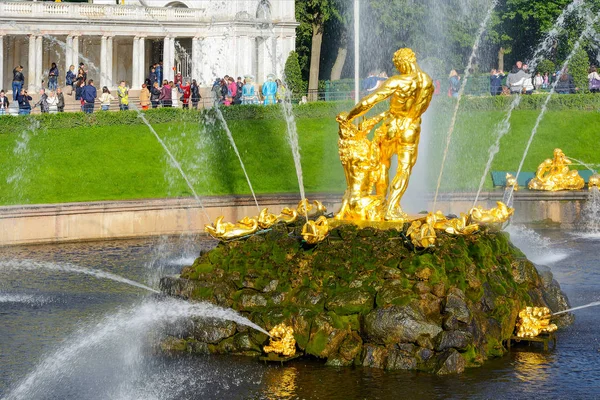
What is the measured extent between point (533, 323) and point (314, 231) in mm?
2899

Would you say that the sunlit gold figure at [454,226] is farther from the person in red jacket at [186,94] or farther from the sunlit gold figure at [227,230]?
the person in red jacket at [186,94]

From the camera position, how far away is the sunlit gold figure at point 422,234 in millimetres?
15109

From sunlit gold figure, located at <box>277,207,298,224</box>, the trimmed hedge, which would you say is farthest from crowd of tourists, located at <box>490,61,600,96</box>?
sunlit gold figure, located at <box>277,207,298,224</box>

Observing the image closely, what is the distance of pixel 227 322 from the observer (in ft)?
49.5

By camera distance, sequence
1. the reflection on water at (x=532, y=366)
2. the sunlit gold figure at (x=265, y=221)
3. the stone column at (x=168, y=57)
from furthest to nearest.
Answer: the stone column at (x=168, y=57) → the sunlit gold figure at (x=265, y=221) → the reflection on water at (x=532, y=366)

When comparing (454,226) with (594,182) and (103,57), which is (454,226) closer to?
(594,182)

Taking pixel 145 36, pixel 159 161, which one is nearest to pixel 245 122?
pixel 159 161

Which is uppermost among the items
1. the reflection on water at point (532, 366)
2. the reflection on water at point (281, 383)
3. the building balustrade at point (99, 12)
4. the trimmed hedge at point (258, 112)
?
the building balustrade at point (99, 12)

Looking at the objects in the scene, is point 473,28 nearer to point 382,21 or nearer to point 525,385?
point 382,21

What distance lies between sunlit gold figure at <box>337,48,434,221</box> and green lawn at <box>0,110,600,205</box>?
8.67 meters

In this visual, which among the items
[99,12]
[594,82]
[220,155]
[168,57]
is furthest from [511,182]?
[168,57]

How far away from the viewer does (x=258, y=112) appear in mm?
35312

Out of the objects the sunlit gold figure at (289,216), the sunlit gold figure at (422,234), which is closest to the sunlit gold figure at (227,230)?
the sunlit gold figure at (289,216)

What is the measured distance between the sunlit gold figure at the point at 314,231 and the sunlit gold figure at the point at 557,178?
1141 cm
